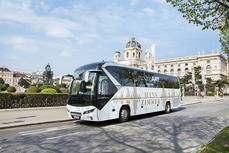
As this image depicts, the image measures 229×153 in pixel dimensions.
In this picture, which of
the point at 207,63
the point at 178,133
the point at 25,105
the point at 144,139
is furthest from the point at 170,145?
the point at 207,63

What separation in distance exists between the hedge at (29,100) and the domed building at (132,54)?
87.3 meters

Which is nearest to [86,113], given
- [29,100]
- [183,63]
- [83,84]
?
[83,84]

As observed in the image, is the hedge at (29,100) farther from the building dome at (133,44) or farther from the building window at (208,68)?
the building dome at (133,44)

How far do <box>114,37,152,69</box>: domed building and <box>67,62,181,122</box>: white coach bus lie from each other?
92.1 m

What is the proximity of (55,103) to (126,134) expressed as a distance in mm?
12251

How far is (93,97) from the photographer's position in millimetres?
8031

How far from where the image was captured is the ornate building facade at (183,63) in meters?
87.0

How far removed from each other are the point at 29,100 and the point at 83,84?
9.31 m

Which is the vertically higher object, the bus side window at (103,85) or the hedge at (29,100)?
the bus side window at (103,85)

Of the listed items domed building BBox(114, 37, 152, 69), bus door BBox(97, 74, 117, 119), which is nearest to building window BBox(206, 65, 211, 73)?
domed building BBox(114, 37, 152, 69)

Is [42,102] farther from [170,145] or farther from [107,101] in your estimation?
[170,145]

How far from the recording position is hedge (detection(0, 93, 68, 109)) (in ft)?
46.0

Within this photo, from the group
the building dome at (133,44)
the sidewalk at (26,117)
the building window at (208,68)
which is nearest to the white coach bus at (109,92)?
the sidewalk at (26,117)

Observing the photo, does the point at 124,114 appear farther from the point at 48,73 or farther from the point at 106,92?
the point at 48,73
